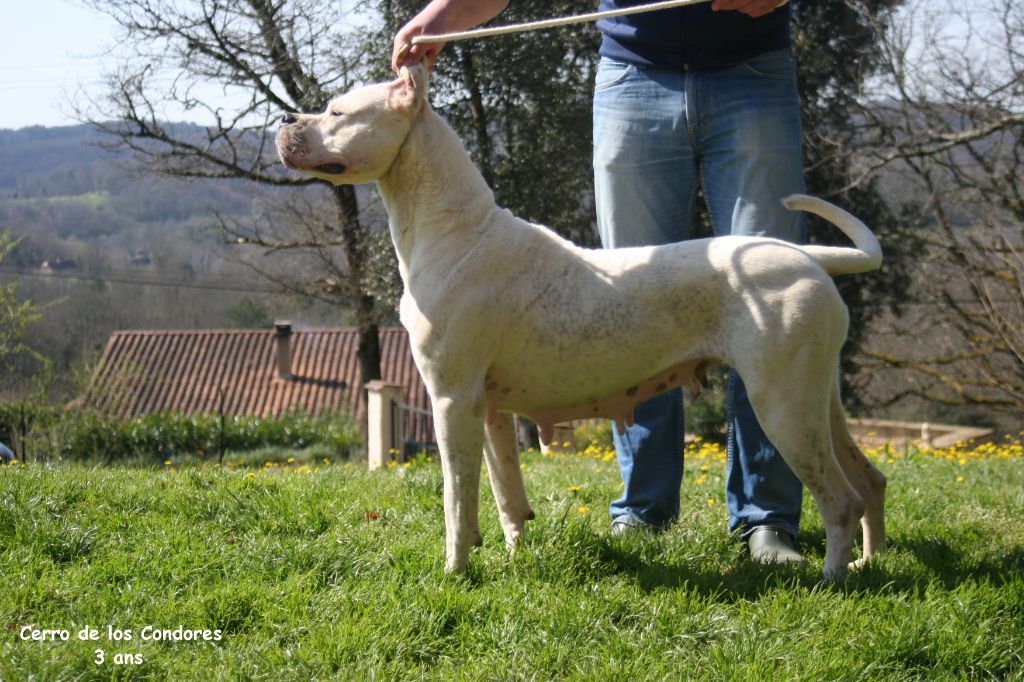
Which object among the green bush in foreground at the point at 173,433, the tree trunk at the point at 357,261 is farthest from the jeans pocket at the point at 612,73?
the tree trunk at the point at 357,261

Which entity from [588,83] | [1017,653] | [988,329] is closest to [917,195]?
[988,329]

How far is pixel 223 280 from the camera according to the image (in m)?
38.5

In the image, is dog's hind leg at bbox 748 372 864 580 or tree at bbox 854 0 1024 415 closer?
dog's hind leg at bbox 748 372 864 580

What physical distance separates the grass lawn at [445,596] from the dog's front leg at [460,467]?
125 mm

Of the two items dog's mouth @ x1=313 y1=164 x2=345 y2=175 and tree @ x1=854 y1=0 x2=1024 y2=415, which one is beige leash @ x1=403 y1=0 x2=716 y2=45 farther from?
tree @ x1=854 y1=0 x2=1024 y2=415

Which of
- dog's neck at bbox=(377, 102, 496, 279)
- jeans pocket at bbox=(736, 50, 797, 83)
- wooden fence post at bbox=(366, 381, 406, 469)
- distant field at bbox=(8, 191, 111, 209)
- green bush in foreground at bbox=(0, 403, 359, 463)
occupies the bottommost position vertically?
green bush in foreground at bbox=(0, 403, 359, 463)

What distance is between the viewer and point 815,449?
3367 mm

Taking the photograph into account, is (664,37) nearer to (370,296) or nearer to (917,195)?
(370,296)

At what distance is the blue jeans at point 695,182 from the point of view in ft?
13.0

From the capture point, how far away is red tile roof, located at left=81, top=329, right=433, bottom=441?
2980 centimetres

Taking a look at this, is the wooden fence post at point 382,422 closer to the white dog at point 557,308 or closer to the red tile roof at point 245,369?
the white dog at point 557,308

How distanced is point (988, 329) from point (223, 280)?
3038cm

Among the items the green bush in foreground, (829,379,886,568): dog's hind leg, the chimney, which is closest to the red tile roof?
the chimney

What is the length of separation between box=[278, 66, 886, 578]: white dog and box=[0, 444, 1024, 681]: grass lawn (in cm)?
35
